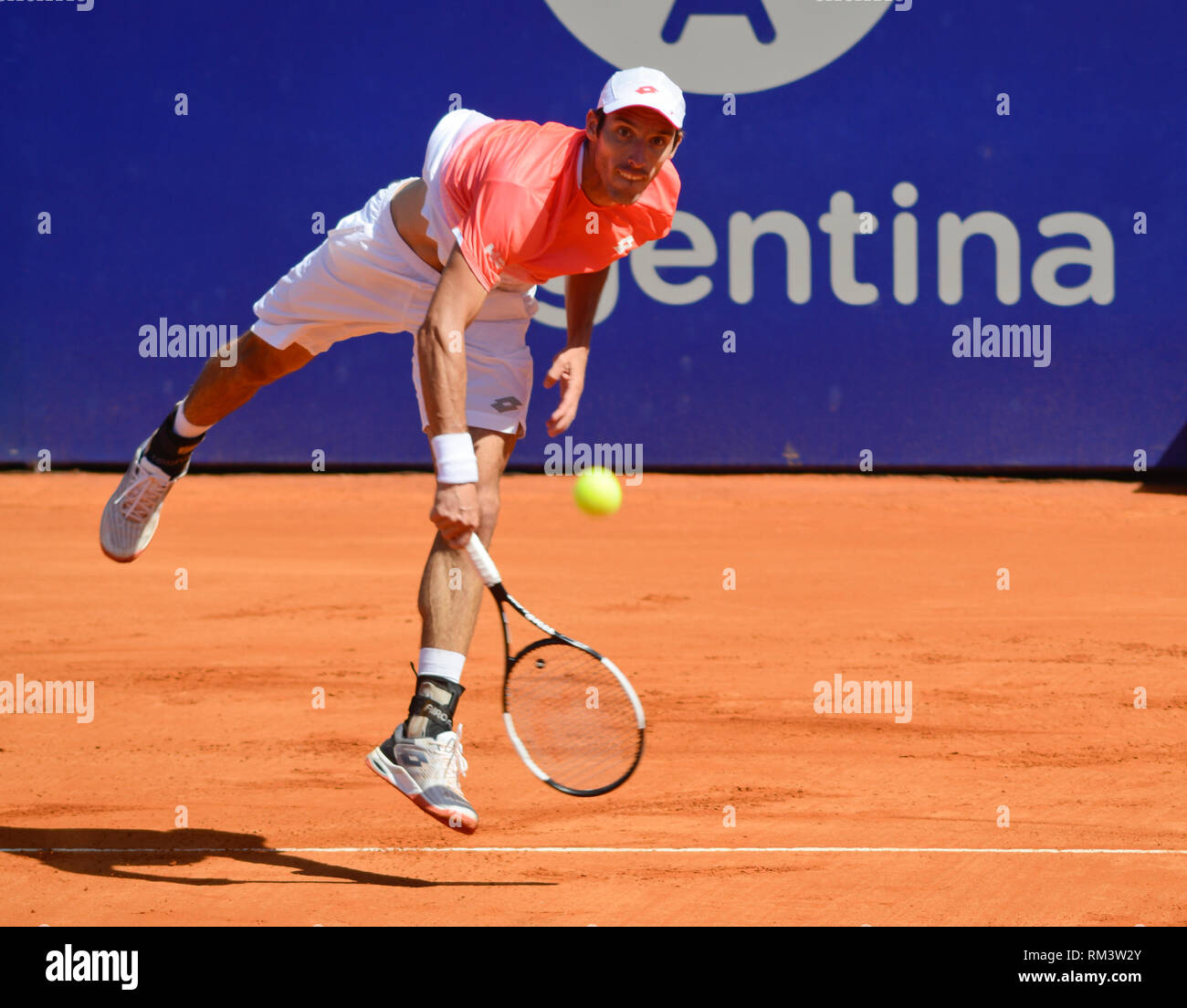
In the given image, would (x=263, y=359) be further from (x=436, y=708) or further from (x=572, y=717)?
(x=572, y=717)

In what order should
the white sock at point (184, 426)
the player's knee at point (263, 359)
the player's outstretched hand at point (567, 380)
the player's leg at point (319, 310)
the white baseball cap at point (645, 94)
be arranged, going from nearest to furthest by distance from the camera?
the white baseball cap at point (645, 94)
the player's outstretched hand at point (567, 380)
the player's leg at point (319, 310)
the player's knee at point (263, 359)
the white sock at point (184, 426)

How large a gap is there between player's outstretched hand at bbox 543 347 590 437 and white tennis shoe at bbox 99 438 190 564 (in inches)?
54.4

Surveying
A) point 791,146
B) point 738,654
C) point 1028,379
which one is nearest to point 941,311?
point 1028,379

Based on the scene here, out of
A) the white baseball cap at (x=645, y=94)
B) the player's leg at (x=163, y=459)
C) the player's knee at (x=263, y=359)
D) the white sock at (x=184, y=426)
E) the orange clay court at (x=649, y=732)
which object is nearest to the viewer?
the orange clay court at (x=649, y=732)

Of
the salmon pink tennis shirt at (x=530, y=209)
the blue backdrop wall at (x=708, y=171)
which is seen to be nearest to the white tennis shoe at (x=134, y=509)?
the salmon pink tennis shirt at (x=530, y=209)

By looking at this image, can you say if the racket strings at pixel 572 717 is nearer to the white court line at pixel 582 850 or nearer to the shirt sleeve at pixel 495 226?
the white court line at pixel 582 850

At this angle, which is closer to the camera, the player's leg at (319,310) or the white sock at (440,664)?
the white sock at (440,664)

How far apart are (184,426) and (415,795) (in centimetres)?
164

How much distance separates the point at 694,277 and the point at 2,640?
212 inches

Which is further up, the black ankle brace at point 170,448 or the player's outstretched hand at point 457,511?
the black ankle brace at point 170,448

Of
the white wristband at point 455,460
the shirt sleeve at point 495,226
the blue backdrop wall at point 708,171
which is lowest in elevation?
the white wristband at point 455,460

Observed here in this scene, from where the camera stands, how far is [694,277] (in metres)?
9.48

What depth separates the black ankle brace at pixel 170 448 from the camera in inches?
165

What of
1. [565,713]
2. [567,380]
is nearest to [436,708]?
[565,713]
